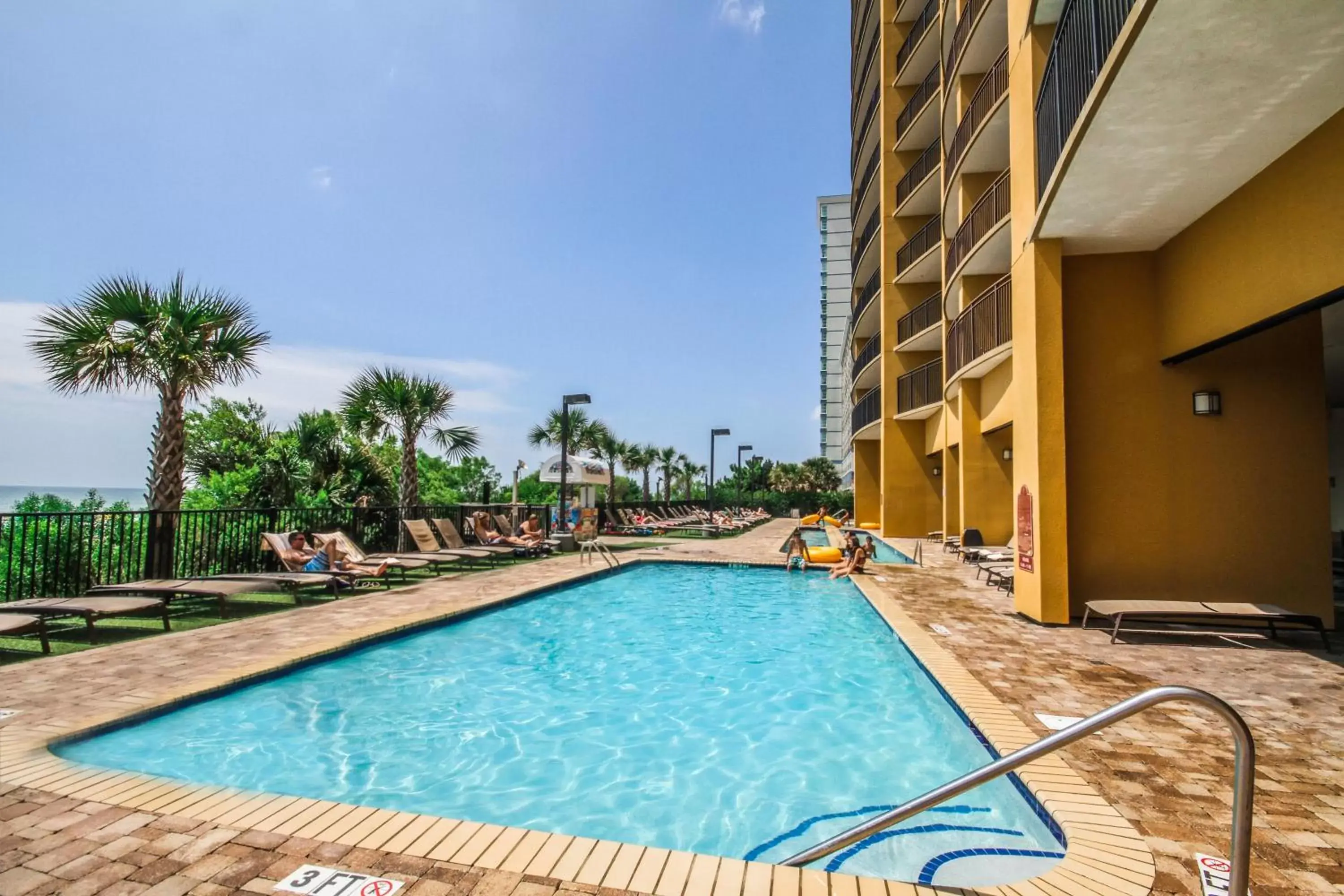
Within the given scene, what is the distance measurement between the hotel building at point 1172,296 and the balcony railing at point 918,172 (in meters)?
8.20

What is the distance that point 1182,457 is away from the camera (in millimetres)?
7637

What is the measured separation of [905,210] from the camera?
73.2 feet

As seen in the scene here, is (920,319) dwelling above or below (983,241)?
above

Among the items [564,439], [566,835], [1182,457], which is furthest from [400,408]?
[1182,457]

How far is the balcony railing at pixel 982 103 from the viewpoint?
1271cm

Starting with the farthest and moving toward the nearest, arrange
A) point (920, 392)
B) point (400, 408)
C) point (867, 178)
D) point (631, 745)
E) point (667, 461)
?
point (667, 461) → point (867, 178) → point (920, 392) → point (400, 408) → point (631, 745)

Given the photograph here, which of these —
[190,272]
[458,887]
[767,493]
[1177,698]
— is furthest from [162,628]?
[767,493]

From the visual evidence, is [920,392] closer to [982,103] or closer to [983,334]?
[983,334]

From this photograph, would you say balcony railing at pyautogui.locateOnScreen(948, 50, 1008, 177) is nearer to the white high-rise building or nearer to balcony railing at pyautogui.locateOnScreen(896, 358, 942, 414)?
balcony railing at pyautogui.locateOnScreen(896, 358, 942, 414)

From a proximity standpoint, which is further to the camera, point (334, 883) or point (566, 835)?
point (566, 835)

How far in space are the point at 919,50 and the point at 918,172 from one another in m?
3.76

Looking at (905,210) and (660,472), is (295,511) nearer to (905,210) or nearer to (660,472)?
(905,210)

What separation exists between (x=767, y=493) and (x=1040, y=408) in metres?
51.0

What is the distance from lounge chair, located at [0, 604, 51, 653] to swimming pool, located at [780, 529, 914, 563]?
38.9 feet
